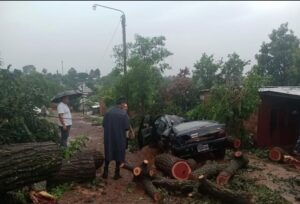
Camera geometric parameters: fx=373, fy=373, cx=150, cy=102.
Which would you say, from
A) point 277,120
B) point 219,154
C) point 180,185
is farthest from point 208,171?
point 277,120

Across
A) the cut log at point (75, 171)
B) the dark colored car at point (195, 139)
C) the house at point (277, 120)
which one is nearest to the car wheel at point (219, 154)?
the dark colored car at point (195, 139)

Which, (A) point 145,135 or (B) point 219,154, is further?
(A) point 145,135

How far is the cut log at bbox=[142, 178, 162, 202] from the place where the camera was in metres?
6.77

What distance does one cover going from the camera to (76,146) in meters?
9.48

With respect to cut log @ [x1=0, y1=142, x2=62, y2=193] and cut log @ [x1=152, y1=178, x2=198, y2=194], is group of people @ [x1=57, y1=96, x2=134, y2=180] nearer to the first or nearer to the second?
cut log @ [x1=152, y1=178, x2=198, y2=194]

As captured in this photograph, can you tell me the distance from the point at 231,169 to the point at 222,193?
1843 mm

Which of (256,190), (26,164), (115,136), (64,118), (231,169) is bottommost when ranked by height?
(256,190)

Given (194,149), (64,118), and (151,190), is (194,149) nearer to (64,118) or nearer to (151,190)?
(151,190)

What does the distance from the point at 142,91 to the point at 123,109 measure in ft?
26.8

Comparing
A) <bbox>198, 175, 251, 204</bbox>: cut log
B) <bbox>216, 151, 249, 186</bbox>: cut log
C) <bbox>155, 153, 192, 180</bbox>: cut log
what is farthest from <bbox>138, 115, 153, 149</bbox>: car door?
<bbox>198, 175, 251, 204</bbox>: cut log

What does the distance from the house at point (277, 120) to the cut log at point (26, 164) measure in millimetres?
8907

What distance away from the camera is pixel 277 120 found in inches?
560

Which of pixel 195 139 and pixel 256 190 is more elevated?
pixel 195 139

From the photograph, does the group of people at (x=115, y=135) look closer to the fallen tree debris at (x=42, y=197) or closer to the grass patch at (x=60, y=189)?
the grass patch at (x=60, y=189)
